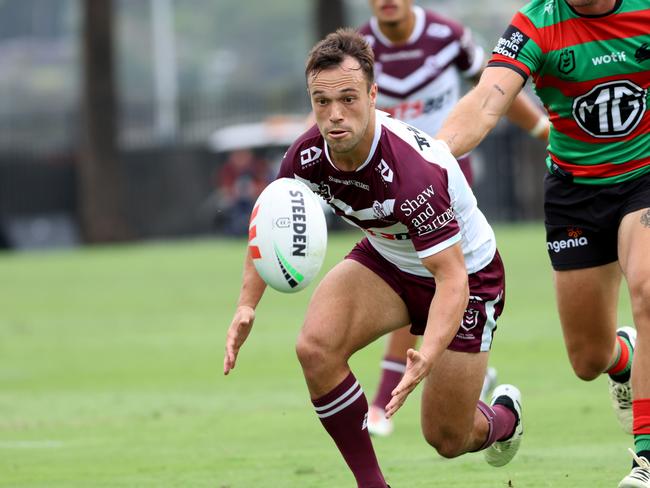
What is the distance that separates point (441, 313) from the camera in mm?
6270

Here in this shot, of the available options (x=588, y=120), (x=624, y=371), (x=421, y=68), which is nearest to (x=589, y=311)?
(x=624, y=371)

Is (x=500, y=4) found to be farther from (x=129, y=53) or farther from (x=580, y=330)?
(x=580, y=330)

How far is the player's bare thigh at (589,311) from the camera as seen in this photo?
7602 millimetres

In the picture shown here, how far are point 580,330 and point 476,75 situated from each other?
2.89m

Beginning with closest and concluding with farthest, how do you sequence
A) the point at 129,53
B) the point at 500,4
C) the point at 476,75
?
the point at 476,75 < the point at 500,4 < the point at 129,53

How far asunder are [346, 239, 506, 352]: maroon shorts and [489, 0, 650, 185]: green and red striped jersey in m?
0.87

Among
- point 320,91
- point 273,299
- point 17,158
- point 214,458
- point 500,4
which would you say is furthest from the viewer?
point 500,4

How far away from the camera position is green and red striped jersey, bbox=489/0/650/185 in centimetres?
712

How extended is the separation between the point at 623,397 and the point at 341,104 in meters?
2.93

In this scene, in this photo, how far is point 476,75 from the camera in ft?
33.3

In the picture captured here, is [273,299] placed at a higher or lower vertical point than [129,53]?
higher

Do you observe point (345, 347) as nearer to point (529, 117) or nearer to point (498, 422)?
point (498, 422)

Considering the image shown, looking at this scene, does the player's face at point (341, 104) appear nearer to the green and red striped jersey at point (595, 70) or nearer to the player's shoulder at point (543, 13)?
the green and red striped jersey at point (595, 70)

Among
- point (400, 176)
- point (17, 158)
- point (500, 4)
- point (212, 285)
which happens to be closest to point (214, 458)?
point (400, 176)
